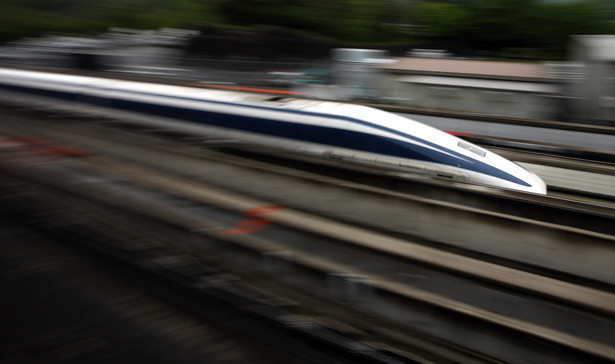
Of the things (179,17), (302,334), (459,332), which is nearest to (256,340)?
(302,334)

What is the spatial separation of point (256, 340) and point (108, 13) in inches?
1877

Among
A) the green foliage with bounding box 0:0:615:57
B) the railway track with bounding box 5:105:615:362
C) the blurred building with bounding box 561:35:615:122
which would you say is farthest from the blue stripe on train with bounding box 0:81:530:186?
the green foliage with bounding box 0:0:615:57

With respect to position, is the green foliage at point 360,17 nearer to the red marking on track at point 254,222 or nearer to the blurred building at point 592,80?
the blurred building at point 592,80

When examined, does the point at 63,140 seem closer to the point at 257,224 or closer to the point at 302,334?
the point at 257,224

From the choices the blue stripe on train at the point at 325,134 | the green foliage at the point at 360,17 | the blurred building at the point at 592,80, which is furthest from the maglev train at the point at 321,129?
the green foliage at the point at 360,17

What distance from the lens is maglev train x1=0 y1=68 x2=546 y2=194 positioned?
7289 mm

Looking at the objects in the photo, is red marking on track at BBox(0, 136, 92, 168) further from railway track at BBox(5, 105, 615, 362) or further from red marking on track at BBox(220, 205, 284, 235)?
red marking on track at BBox(220, 205, 284, 235)

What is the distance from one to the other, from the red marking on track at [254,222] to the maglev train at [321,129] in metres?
1.86

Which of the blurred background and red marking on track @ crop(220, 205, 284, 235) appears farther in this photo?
the blurred background

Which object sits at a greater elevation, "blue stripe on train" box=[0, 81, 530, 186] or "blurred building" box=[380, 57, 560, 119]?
"blurred building" box=[380, 57, 560, 119]

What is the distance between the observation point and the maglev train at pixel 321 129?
7.29 meters

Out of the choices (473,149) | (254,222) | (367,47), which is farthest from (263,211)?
(367,47)

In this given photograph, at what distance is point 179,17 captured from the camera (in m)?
44.2

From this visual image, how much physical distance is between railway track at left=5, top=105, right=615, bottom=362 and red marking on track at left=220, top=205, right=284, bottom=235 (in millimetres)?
37
